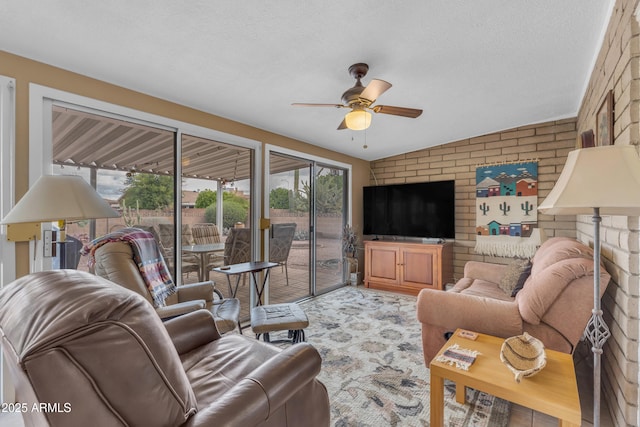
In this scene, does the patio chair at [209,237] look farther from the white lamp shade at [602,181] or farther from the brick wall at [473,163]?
the brick wall at [473,163]

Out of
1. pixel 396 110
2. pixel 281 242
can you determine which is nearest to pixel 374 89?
pixel 396 110

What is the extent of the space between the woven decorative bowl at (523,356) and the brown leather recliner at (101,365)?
112 centimetres

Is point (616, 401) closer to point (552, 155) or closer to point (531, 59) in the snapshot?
point (531, 59)

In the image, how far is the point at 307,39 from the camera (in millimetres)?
1943

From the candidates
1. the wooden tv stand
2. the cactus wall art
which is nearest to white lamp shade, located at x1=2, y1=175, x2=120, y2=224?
the wooden tv stand

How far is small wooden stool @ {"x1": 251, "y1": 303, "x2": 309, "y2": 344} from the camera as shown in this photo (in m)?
2.13

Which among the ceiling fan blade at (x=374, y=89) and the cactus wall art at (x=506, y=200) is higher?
the ceiling fan blade at (x=374, y=89)

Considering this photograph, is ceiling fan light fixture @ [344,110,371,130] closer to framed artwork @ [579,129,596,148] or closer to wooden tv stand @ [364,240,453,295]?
framed artwork @ [579,129,596,148]

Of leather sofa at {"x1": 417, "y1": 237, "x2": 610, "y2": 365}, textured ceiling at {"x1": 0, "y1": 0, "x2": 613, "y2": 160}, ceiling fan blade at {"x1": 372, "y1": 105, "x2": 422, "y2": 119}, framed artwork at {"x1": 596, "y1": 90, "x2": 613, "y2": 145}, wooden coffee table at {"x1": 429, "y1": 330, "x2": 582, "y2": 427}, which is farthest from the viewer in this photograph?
ceiling fan blade at {"x1": 372, "y1": 105, "x2": 422, "y2": 119}

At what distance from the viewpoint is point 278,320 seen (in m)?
2.19

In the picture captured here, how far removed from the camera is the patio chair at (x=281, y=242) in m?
Result: 3.82

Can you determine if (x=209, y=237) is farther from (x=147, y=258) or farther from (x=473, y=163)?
(x=473, y=163)

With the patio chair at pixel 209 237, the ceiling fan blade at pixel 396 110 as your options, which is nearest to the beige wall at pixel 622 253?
the ceiling fan blade at pixel 396 110

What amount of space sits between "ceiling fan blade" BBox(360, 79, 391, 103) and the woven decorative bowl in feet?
5.65
